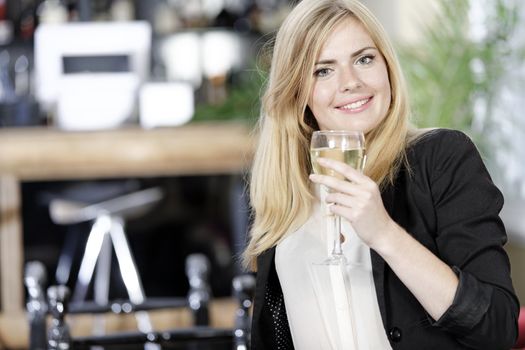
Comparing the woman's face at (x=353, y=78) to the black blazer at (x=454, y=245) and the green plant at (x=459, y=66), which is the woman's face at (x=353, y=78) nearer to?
the black blazer at (x=454, y=245)

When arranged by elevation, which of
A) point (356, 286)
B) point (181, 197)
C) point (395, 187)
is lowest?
point (181, 197)

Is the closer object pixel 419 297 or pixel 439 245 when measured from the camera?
pixel 419 297

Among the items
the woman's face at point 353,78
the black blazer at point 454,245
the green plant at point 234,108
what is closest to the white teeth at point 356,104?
the woman's face at point 353,78

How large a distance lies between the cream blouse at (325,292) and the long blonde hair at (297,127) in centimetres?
5

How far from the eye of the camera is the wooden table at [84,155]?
4883 mm

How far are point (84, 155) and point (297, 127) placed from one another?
312cm

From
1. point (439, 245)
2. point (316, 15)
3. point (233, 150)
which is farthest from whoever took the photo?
point (233, 150)

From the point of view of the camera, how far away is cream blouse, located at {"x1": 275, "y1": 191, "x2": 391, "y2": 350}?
1.71 meters

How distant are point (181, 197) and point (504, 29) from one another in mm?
1935

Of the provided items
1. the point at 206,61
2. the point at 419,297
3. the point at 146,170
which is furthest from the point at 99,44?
the point at 419,297

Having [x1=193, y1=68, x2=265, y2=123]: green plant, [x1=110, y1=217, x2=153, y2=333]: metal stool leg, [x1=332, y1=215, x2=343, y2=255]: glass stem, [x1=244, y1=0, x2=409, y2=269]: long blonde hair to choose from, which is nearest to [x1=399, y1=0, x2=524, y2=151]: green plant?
[x1=193, y1=68, x2=265, y2=123]: green plant

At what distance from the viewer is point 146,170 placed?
16.4ft

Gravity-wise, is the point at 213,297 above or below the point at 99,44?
below

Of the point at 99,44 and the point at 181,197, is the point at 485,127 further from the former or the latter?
the point at 99,44
